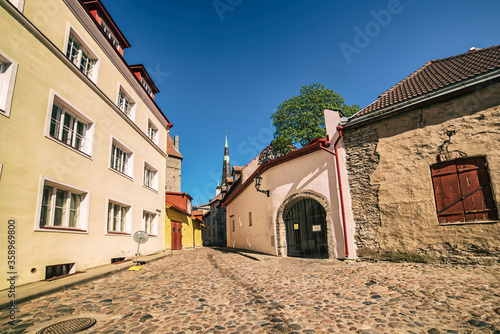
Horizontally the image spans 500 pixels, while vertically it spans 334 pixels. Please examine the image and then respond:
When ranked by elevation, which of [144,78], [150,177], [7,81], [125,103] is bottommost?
[150,177]

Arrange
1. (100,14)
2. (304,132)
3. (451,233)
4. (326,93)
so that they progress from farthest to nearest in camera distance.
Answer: (326,93), (304,132), (100,14), (451,233)

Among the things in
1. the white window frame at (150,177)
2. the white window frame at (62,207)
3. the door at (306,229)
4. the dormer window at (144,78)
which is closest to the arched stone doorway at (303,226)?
the door at (306,229)

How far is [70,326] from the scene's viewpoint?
360 centimetres

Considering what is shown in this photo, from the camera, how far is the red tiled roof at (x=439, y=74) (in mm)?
8117

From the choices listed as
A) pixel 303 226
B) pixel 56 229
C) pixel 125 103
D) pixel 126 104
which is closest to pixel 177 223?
pixel 126 104

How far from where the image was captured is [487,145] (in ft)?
23.5

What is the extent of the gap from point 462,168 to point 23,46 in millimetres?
11768

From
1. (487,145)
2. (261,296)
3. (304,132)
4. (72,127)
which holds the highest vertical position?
(304,132)

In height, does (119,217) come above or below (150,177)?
below

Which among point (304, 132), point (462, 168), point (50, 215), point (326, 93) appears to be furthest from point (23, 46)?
point (326, 93)

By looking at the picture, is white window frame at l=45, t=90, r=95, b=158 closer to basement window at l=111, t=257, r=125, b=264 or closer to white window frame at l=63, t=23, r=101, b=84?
white window frame at l=63, t=23, r=101, b=84

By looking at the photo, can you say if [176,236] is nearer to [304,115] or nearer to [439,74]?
[304,115]

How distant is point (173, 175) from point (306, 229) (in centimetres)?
2291

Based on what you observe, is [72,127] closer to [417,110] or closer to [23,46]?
[23,46]
